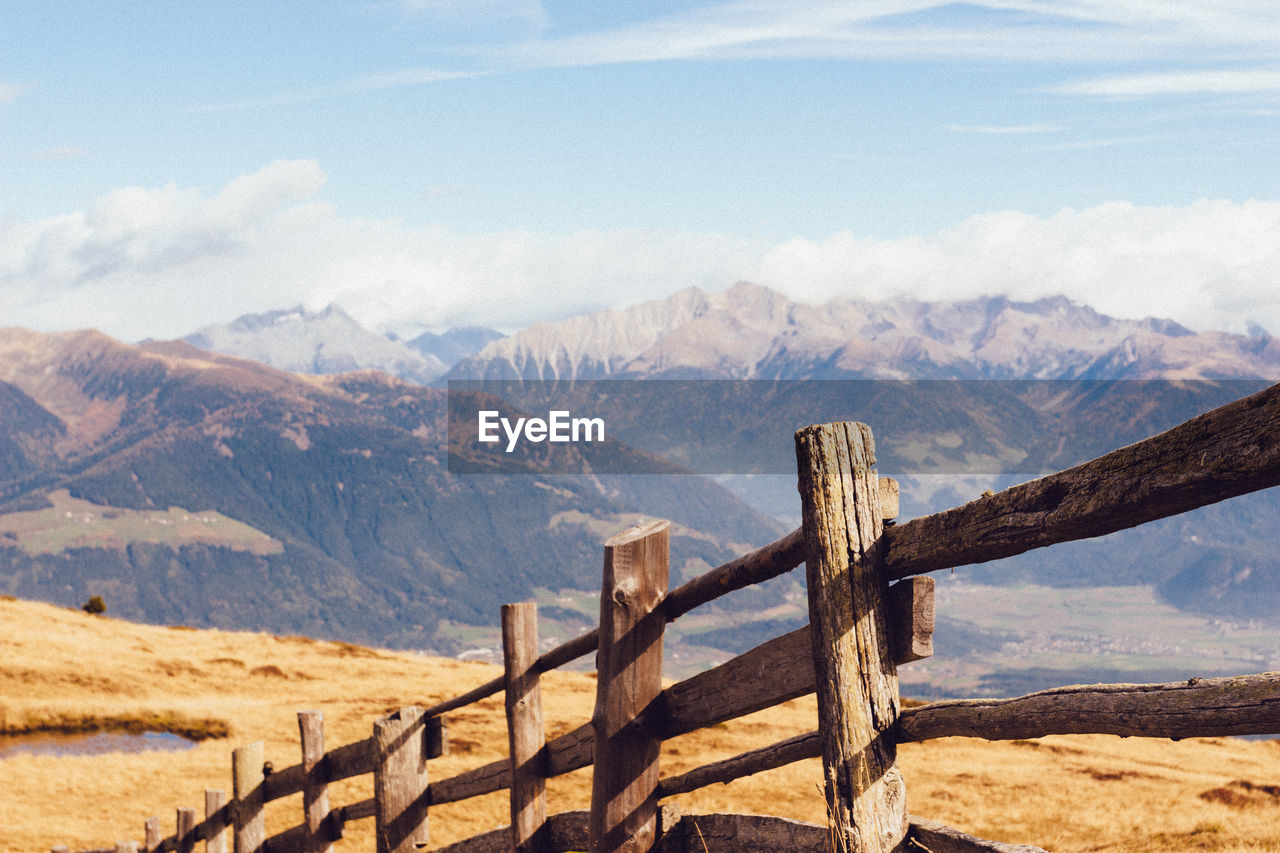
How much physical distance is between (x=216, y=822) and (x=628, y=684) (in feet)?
23.3

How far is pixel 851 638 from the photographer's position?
A: 417cm

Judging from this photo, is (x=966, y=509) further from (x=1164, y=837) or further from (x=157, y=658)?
(x=157, y=658)

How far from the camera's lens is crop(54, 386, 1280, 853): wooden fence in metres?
3.10

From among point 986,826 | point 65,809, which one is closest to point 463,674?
point 65,809

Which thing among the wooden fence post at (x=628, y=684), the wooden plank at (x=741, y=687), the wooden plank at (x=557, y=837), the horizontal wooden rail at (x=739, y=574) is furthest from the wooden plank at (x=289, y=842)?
the horizontal wooden rail at (x=739, y=574)

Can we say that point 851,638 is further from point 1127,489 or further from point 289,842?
point 289,842

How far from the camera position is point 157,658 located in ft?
137

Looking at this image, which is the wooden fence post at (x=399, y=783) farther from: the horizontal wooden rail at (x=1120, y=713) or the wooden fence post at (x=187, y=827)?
the horizontal wooden rail at (x=1120, y=713)

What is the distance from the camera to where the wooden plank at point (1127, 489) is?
2.78m

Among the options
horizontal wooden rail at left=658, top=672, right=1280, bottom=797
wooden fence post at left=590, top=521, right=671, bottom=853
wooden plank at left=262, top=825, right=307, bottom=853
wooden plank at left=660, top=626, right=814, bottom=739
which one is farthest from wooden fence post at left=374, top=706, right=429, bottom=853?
horizontal wooden rail at left=658, top=672, right=1280, bottom=797

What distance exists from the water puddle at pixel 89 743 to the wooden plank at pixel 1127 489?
90.3 feet

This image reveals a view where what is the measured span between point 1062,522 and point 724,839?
2938 millimetres

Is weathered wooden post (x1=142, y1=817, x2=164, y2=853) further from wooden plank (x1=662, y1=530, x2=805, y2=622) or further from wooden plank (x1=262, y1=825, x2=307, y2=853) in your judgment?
wooden plank (x1=662, y1=530, x2=805, y2=622)

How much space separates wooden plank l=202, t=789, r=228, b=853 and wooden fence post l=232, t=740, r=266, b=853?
594mm
